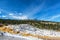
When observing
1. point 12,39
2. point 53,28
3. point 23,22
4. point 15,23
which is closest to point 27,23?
point 23,22

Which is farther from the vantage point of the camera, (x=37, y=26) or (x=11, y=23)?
(x=37, y=26)

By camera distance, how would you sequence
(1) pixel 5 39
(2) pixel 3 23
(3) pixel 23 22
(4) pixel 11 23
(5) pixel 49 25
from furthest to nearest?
(5) pixel 49 25, (3) pixel 23 22, (4) pixel 11 23, (2) pixel 3 23, (1) pixel 5 39

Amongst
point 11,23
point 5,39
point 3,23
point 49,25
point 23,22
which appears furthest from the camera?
point 49,25

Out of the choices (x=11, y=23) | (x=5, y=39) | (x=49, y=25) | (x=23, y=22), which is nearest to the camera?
(x=5, y=39)

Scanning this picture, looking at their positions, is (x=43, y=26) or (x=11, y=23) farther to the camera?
(x=43, y=26)

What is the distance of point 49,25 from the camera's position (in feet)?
51.3

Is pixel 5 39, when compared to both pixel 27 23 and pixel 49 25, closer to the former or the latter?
pixel 27 23

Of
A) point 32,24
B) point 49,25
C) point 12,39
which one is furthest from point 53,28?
point 12,39

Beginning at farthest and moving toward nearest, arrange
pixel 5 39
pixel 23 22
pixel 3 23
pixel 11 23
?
pixel 23 22 → pixel 11 23 → pixel 3 23 → pixel 5 39

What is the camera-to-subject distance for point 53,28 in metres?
15.2

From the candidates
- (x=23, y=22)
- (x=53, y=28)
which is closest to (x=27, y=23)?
→ (x=23, y=22)

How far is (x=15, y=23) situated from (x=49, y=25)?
3279mm

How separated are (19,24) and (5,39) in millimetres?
6221

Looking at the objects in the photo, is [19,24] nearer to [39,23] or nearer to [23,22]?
[23,22]
